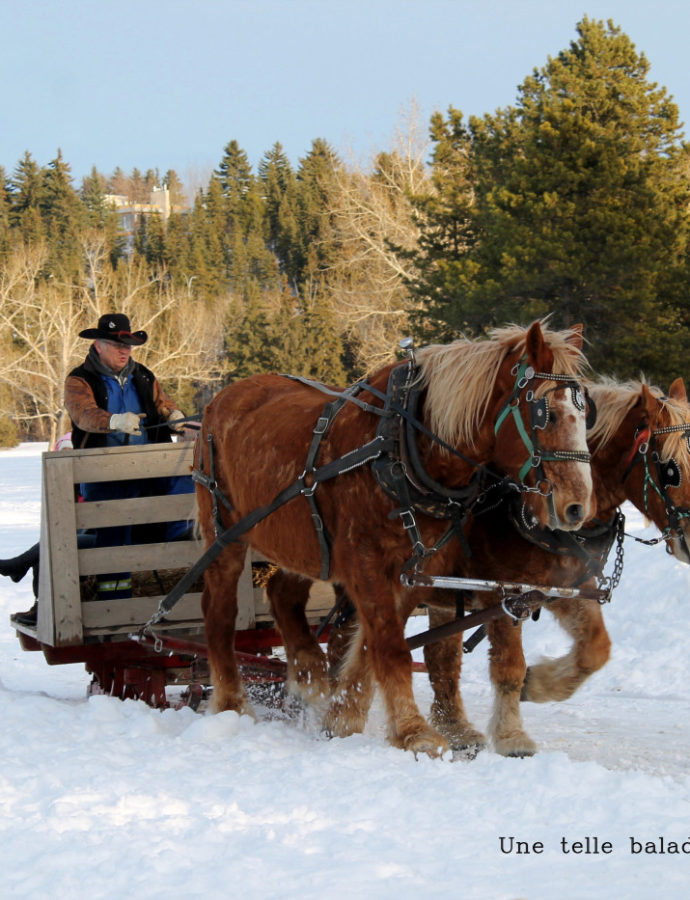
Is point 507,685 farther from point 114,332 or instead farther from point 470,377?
point 114,332

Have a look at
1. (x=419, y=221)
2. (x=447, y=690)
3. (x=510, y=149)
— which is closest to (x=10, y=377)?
(x=419, y=221)

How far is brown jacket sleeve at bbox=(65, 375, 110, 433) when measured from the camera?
19.1 feet

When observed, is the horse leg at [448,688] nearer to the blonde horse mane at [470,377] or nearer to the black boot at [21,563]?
the blonde horse mane at [470,377]

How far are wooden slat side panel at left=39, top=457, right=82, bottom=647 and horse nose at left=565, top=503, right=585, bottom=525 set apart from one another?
2.83m

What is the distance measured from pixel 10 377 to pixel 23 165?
34.9 meters

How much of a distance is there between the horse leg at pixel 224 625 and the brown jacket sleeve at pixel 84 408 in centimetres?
114

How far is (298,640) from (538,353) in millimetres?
2333

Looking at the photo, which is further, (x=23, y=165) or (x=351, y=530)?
(x=23, y=165)

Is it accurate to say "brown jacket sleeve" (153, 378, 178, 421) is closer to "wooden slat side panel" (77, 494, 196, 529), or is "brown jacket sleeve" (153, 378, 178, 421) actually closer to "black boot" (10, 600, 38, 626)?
"wooden slat side panel" (77, 494, 196, 529)

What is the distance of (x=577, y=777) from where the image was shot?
3461mm

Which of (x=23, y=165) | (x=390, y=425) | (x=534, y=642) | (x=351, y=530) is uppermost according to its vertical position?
(x=23, y=165)

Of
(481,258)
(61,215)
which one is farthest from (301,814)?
(61,215)

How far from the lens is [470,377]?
165 inches

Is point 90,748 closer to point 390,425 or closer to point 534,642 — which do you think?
point 390,425
